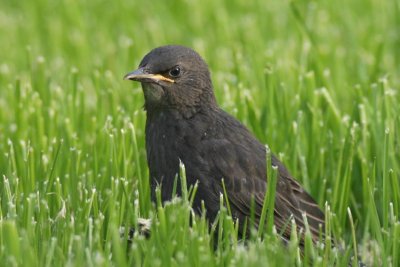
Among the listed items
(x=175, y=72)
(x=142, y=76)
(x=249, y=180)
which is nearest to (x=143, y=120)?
(x=175, y=72)

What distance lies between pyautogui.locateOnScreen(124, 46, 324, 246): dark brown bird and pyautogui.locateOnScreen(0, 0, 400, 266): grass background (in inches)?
7.4

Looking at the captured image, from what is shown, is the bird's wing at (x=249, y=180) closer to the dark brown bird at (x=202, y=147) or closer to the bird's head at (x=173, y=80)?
the dark brown bird at (x=202, y=147)

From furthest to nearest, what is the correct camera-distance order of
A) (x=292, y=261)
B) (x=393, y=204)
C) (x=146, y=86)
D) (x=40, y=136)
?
(x=40, y=136), (x=146, y=86), (x=393, y=204), (x=292, y=261)

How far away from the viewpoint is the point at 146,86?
542 centimetres

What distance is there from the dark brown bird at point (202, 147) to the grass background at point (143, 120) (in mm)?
187

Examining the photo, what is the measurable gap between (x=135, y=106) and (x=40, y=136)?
740mm

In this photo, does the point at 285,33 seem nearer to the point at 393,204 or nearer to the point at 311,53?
the point at 311,53

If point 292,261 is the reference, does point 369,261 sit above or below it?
below

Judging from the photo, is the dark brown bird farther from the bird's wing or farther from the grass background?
the grass background

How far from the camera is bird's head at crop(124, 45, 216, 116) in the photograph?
538 centimetres

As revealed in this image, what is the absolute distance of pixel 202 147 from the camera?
5.24 m

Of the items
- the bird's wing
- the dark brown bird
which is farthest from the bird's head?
the bird's wing

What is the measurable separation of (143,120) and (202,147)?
1.40 m

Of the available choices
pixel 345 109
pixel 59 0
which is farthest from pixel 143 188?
pixel 59 0
